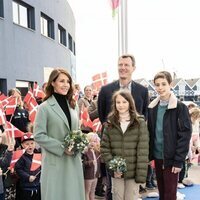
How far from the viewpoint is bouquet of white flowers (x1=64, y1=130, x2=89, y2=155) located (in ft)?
11.2

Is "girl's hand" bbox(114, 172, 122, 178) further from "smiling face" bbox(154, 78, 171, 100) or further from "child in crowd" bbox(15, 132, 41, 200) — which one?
"child in crowd" bbox(15, 132, 41, 200)

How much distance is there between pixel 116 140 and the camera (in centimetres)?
375

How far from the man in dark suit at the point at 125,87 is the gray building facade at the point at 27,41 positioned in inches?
359

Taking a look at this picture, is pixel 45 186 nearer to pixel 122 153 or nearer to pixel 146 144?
pixel 122 153

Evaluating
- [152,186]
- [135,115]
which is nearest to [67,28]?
[152,186]

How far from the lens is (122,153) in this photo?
3.71 metres

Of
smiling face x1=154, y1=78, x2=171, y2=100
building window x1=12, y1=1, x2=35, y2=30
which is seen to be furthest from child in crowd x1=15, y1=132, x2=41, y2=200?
building window x1=12, y1=1, x2=35, y2=30

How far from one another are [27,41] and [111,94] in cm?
1332

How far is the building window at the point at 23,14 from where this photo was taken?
16.3 metres

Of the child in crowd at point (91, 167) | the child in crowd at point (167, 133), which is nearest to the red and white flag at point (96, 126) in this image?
the child in crowd at point (91, 167)

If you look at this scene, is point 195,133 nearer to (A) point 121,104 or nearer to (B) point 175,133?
(B) point 175,133

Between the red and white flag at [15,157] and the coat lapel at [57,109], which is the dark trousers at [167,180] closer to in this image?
the coat lapel at [57,109]

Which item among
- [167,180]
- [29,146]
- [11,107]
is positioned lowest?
[167,180]

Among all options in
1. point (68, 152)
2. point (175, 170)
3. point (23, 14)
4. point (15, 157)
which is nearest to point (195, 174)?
point (175, 170)
